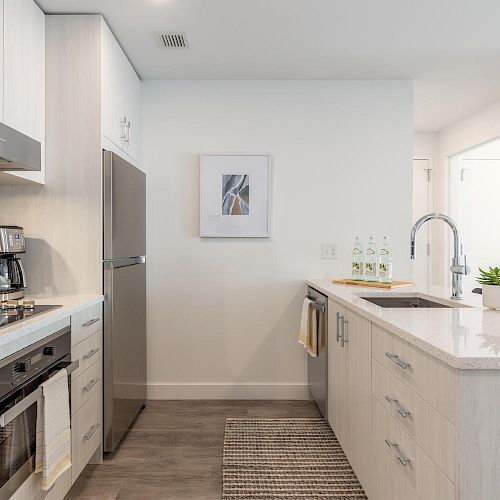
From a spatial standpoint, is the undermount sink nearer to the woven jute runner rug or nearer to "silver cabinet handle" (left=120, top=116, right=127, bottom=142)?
the woven jute runner rug

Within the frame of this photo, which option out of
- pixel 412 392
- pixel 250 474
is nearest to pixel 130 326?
pixel 250 474

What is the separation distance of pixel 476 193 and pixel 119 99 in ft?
12.2

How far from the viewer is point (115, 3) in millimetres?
2572

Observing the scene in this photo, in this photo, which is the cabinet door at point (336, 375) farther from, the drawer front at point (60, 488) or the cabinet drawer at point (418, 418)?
the drawer front at point (60, 488)

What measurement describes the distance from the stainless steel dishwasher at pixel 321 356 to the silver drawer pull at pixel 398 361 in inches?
47.7

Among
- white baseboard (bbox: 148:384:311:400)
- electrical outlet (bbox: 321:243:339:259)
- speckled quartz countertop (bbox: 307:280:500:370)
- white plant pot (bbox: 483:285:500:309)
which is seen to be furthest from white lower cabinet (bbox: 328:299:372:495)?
electrical outlet (bbox: 321:243:339:259)

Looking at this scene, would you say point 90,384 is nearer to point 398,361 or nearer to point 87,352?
point 87,352

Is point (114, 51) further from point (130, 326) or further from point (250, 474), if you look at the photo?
point (250, 474)

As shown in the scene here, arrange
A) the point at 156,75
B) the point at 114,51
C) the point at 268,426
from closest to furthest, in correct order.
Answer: the point at 114,51 → the point at 268,426 → the point at 156,75

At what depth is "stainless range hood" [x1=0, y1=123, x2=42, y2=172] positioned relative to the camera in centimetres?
193

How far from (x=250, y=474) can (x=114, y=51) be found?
2.45m

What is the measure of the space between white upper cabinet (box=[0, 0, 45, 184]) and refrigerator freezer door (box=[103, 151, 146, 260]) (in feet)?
1.17

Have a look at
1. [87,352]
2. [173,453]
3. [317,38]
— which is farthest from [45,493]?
[317,38]

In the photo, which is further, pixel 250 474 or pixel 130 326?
pixel 130 326
